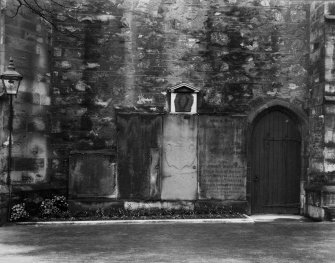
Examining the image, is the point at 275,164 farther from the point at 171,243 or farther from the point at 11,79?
the point at 11,79

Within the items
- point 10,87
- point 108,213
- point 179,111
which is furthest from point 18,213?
point 179,111

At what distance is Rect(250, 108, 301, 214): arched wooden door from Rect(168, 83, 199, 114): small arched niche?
1.65 metres

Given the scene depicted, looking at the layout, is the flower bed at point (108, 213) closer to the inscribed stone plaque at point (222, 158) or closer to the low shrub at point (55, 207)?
the low shrub at point (55, 207)

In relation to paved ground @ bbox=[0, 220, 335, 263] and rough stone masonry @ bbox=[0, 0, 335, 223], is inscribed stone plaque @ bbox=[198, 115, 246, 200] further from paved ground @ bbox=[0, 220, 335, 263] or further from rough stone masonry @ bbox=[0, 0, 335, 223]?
paved ground @ bbox=[0, 220, 335, 263]

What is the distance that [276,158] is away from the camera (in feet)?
36.6

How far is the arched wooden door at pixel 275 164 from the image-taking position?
11.1 meters

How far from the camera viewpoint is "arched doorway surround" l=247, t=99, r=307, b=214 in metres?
11.1

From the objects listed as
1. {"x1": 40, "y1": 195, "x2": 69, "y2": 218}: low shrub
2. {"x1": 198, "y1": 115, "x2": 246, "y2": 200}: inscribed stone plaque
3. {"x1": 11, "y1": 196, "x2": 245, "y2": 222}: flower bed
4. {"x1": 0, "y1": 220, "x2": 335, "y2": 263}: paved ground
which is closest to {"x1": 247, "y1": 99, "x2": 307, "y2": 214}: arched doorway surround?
{"x1": 198, "y1": 115, "x2": 246, "y2": 200}: inscribed stone plaque

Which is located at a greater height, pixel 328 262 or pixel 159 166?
pixel 159 166

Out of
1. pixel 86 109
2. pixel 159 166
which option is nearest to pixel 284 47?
pixel 159 166

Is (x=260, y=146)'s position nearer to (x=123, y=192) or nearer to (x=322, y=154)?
(x=322, y=154)

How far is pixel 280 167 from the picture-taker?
11164mm

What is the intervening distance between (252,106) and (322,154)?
6.52ft

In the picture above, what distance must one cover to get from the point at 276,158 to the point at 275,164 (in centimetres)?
15
